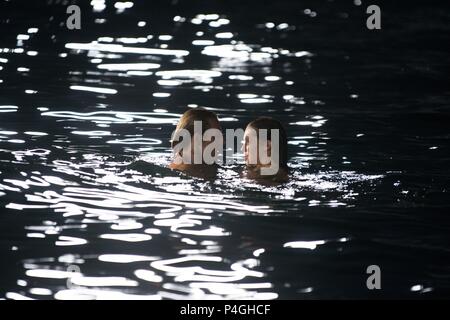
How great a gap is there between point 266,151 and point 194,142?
0.67m

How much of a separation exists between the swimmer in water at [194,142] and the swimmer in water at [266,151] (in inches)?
13.5

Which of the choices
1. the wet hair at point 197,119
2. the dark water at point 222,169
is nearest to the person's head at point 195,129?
the wet hair at point 197,119

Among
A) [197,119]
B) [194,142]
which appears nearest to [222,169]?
[194,142]

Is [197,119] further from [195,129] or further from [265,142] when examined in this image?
[265,142]

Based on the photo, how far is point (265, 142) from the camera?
8.01 meters

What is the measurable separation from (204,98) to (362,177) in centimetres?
432

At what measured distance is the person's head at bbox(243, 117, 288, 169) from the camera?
26.1 ft

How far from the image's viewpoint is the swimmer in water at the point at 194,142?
8.06 m

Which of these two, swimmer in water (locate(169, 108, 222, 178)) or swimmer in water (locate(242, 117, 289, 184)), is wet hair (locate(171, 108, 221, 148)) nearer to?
swimmer in water (locate(169, 108, 222, 178))

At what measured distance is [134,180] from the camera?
8008 millimetres

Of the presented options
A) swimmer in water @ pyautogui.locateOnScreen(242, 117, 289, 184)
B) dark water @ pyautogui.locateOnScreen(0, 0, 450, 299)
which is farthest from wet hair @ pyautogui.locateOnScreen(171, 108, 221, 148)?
dark water @ pyautogui.locateOnScreen(0, 0, 450, 299)

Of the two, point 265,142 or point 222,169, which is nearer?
point 265,142

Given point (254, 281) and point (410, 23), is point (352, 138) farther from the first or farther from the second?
point (410, 23)
